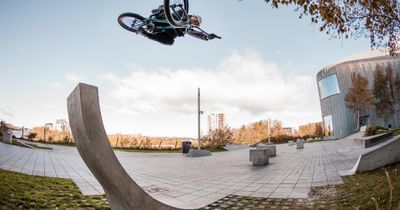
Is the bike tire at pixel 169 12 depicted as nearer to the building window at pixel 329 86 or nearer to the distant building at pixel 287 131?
the building window at pixel 329 86

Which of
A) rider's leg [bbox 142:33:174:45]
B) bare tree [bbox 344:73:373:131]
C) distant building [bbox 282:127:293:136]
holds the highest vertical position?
bare tree [bbox 344:73:373:131]

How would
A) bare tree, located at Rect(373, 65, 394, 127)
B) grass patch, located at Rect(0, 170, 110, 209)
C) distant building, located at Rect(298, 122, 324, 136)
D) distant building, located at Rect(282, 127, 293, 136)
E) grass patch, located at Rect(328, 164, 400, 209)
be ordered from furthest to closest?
distant building, located at Rect(282, 127, 293, 136) < distant building, located at Rect(298, 122, 324, 136) < bare tree, located at Rect(373, 65, 394, 127) < grass patch, located at Rect(0, 170, 110, 209) < grass patch, located at Rect(328, 164, 400, 209)

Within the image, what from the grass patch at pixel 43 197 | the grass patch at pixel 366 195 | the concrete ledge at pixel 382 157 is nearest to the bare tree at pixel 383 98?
the concrete ledge at pixel 382 157

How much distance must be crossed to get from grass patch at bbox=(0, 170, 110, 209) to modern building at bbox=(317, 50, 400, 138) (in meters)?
45.2

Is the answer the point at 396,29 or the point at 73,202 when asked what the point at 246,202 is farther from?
the point at 396,29

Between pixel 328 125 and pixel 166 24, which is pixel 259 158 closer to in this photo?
pixel 166 24

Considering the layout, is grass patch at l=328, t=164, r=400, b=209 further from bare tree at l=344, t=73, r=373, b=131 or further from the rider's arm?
bare tree at l=344, t=73, r=373, b=131

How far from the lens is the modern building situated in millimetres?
41031

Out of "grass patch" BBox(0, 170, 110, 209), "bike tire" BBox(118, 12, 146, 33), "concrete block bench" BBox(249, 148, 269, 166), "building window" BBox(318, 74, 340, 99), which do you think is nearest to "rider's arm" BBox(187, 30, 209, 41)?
"bike tire" BBox(118, 12, 146, 33)

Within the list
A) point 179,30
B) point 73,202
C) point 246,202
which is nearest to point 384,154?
point 246,202

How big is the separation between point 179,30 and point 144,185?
15.4 ft

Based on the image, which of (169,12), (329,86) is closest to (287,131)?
(329,86)

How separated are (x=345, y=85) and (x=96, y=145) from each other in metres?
47.6

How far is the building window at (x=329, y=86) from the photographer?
44.0 meters
